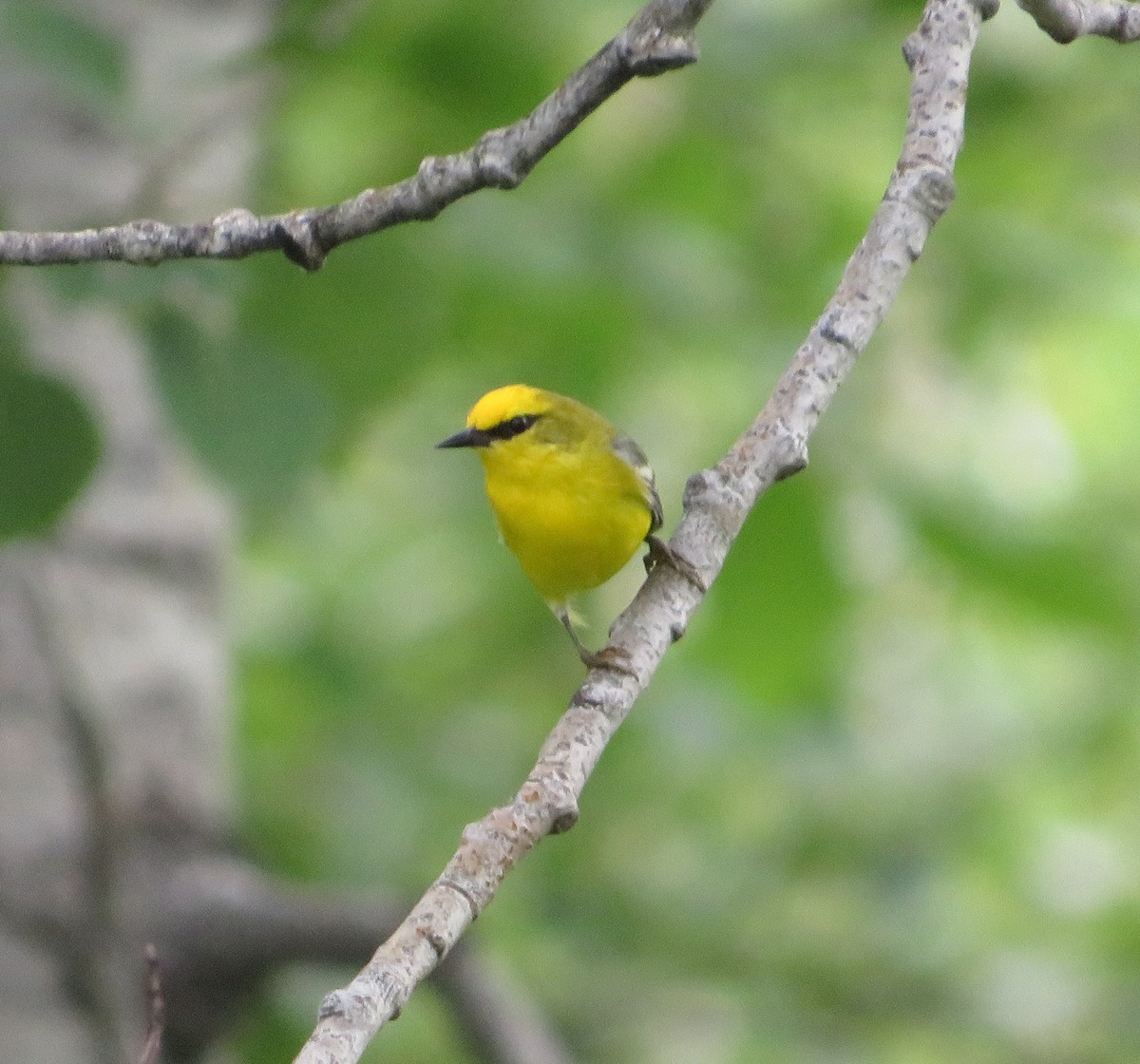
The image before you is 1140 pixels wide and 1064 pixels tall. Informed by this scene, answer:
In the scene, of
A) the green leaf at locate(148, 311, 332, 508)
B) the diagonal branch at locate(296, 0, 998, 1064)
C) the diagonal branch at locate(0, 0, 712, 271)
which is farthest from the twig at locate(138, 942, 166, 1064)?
the green leaf at locate(148, 311, 332, 508)

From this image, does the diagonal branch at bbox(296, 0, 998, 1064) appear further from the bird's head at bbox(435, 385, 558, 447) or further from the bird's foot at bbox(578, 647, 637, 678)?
the bird's head at bbox(435, 385, 558, 447)

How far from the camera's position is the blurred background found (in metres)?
3.07

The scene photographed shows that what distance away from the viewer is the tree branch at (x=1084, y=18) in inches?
83.1

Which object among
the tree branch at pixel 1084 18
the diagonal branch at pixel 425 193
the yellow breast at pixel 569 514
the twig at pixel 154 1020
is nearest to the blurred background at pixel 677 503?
the yellow breast at pixel 569 514

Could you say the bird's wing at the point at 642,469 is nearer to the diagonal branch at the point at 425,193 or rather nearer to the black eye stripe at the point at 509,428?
the black eye stripe at the point at 509,428

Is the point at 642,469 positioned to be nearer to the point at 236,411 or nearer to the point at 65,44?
the point at 236,411

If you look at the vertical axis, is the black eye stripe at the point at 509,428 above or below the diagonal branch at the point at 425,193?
above

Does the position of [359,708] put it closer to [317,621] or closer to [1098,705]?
[317,621]

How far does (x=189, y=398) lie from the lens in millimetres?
2809

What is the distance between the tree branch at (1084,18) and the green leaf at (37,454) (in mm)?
1514

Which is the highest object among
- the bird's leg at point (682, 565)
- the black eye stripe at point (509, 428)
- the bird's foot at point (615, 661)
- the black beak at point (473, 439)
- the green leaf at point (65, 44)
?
the black eye stripe at point (509, 428)

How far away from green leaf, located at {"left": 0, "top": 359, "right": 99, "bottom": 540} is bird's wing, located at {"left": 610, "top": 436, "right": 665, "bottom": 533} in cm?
148

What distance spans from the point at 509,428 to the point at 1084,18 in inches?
75.4

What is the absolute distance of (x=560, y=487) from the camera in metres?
3.57
